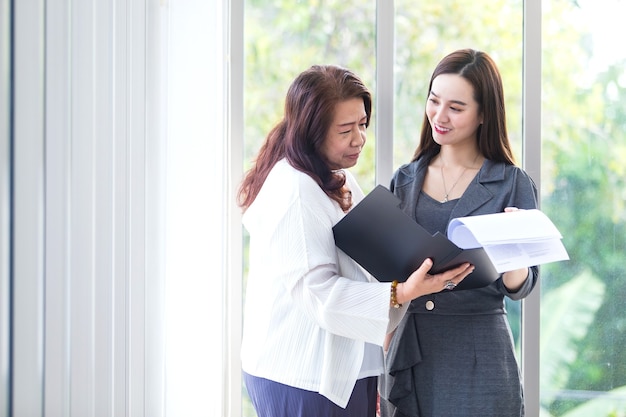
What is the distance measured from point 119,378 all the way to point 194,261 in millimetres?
509

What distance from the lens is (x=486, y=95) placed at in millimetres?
1764

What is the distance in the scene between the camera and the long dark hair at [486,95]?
176 cm

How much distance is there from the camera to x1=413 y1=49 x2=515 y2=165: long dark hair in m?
1.76

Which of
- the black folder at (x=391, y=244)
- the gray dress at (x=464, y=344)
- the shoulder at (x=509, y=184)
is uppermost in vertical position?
the shoulder at (x=509, y=184)

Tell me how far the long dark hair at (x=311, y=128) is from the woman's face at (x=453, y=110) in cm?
24

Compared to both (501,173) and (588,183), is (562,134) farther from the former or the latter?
(501,173)

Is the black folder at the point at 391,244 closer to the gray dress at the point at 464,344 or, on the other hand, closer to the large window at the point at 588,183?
the gray dress at the point at 464,344

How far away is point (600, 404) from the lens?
7.02ft

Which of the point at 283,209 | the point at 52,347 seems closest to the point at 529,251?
the point at 283,209

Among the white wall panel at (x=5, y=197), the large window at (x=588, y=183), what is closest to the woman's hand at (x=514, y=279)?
the large window at (x=588, y=183)

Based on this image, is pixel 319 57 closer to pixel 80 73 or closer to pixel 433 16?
pixel 433 16

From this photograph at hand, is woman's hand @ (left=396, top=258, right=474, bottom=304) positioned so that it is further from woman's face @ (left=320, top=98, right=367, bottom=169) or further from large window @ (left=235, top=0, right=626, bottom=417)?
large window @ (left=235, top=0, right=626, bottom=417)

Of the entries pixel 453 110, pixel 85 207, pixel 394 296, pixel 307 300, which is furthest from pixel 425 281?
pixel 85 207

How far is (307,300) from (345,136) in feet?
1.40
